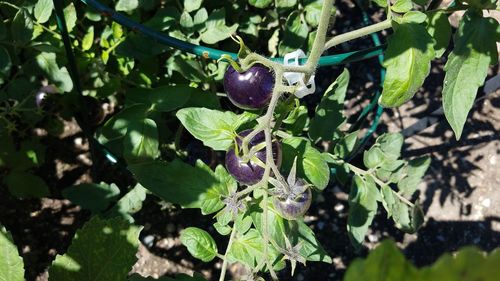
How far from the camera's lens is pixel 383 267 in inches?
10.9

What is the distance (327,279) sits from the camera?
1893 millimetres

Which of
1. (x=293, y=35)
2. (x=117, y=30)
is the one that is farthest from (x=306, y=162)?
(x=117, y=30)

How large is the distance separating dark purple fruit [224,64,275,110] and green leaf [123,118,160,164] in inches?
14.1

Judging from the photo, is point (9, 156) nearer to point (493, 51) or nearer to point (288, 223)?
point (288, 223)

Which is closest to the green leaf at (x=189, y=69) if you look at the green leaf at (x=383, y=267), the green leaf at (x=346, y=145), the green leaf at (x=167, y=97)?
the green leaf at (x=167, y=97)

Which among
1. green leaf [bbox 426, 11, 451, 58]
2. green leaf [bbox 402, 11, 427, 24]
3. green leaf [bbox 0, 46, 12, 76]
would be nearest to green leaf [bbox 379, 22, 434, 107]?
green leaf [bbox 402, 11, 427, 24]

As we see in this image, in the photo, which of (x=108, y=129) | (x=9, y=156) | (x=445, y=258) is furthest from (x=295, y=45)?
(x=445, y=258)

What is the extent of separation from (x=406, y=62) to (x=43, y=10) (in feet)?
3.02

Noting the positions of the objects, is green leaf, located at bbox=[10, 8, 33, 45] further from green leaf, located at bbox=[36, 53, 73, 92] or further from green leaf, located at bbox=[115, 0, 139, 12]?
green leaf, located at bbox=[115, 0, 139, 12]

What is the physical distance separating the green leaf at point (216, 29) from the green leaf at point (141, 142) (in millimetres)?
279

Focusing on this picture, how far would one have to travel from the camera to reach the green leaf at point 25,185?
1.75 meters

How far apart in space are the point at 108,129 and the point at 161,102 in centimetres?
19

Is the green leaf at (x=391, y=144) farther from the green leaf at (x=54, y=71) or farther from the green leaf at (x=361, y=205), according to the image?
the green leaf at (x=54, y=71)

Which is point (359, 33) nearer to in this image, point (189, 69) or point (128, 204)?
point (189, 69)
